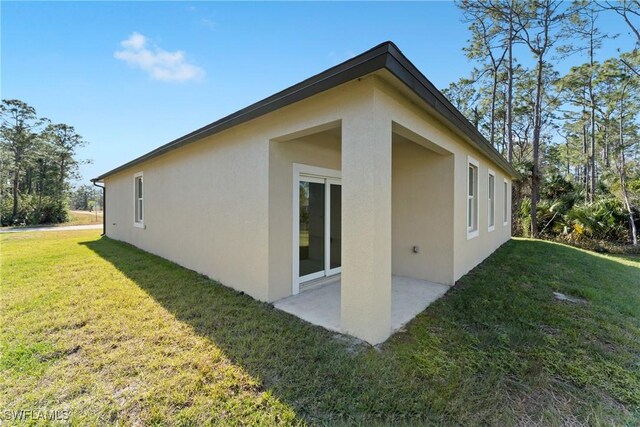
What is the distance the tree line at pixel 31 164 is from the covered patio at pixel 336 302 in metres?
26.3

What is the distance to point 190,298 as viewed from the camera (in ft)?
15.1

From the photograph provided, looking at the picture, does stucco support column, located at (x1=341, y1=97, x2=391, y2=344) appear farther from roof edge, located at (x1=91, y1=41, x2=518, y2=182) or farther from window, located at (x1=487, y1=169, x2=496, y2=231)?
window, located at (x1=487, y1=169, x2=496, y2=231)

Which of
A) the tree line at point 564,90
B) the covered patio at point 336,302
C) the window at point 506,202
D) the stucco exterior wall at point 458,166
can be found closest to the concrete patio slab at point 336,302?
the covered patio at point 336,302

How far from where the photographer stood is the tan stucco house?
3.18 m

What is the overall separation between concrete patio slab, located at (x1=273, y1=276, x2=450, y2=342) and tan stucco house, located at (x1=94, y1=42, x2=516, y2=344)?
0.24ft

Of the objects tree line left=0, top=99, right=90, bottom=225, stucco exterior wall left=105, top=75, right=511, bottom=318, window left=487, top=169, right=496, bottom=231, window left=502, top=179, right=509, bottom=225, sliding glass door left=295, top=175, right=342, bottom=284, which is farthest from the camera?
tree line left=0, top=99, right=90, bottom=225

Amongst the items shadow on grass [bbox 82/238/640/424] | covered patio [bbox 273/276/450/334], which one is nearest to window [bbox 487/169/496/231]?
shadow on grass [bbox 82/238/640/424]

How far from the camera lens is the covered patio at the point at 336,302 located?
382 cm

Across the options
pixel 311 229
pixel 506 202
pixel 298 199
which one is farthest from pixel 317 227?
pixel 506 202

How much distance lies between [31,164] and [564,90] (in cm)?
3847

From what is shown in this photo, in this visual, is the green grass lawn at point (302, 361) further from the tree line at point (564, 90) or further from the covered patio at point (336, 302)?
the tree line at point (564, 90)

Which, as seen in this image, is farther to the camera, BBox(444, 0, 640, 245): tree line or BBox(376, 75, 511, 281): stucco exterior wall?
BBox(444, 0, 640, 245): tree line

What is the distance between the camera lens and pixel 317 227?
18.1 feet

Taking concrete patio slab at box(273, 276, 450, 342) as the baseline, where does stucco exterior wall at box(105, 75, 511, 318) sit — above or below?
above
